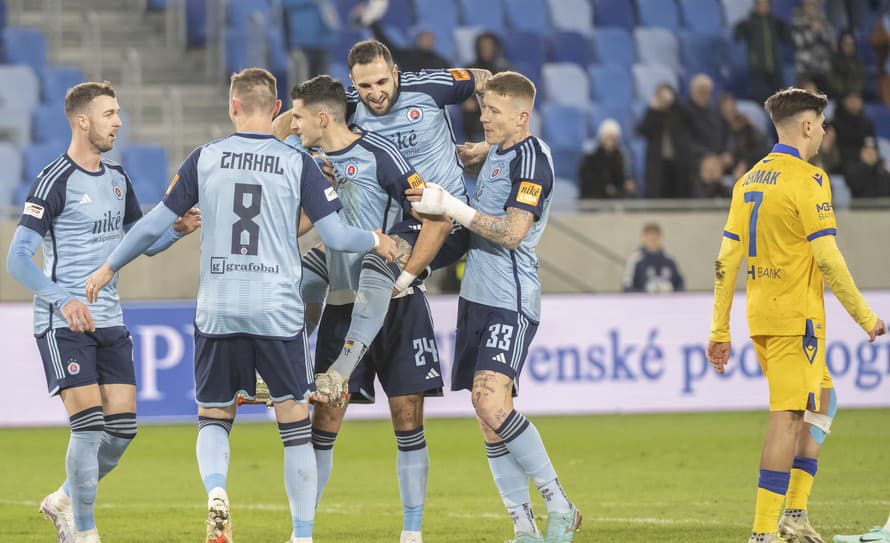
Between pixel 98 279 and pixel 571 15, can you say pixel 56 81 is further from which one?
pixel 98 279

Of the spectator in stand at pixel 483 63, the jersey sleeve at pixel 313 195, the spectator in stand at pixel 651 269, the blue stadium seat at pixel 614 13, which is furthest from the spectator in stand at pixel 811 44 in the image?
the jersey sleeve at pixel 313 195

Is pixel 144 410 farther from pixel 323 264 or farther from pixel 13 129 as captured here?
pixel 323 264

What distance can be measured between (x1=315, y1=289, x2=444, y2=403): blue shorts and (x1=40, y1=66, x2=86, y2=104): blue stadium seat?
10.8 metres

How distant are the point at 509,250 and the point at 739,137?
1097 centimetres

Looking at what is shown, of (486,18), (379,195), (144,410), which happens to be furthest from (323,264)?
(486,18)

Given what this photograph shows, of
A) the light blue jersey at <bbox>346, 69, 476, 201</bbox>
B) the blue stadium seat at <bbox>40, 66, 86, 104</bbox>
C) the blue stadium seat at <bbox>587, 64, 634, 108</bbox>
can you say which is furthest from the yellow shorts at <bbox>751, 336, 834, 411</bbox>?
the blue stadium seat at <bbox>587, 64, 634, 108</bbox>

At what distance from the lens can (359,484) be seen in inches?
395

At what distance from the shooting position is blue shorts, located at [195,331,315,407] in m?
6.21

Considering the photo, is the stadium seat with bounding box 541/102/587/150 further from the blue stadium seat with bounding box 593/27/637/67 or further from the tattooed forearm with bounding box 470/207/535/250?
the tattooed forearm with bounding box 470/207/535/250

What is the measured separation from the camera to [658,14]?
20.1m

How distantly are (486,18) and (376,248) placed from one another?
13580 millimetres

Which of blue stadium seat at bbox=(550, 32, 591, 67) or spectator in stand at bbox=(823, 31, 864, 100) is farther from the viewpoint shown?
blue stadium seat at bbox=(550, 32, 591, 67)

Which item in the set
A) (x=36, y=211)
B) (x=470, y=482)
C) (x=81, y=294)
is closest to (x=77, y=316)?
(x=81, y=294)

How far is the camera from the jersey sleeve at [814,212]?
6.53 m
